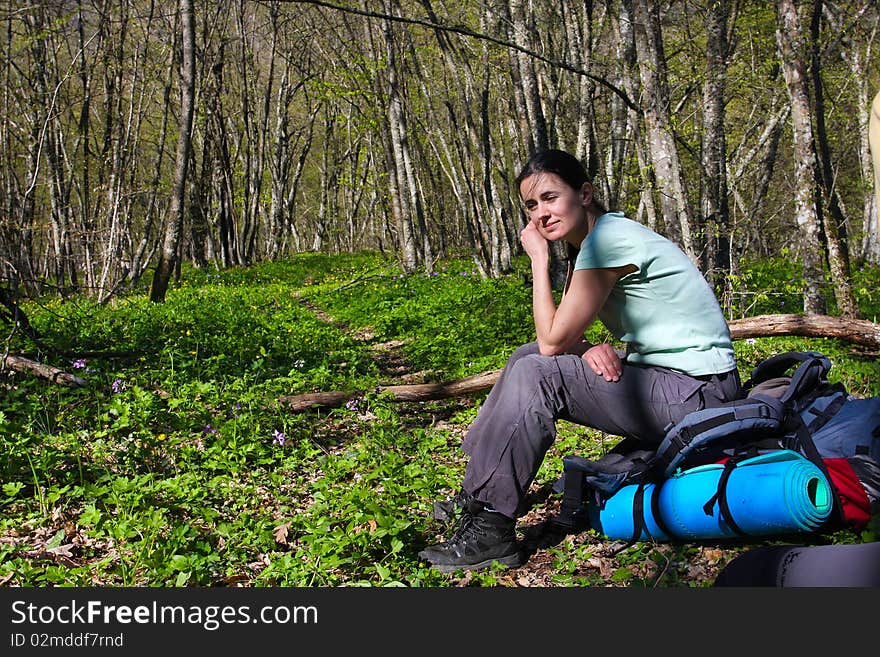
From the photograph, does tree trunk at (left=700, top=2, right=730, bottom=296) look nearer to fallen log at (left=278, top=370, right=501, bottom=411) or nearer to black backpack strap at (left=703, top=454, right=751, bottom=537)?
fallen log at (left=278, top=370, right=501, bottom=411)

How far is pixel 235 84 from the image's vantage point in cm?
3023

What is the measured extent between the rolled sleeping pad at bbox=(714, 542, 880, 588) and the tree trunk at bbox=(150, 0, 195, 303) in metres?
11.0

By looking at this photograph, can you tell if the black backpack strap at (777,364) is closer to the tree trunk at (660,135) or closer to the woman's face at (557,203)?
the woman's face at (557,203)

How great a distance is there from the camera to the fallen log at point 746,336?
5660 millimetres

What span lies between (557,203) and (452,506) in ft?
5.24

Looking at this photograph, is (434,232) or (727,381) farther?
(434,232)

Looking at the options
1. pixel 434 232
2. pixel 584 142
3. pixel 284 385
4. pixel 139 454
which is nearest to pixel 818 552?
pixel 139 454

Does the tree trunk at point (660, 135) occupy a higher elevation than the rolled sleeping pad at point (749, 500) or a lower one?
higher

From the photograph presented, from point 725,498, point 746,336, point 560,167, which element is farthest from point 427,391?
point 725,498

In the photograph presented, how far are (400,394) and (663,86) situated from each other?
15.4 feet

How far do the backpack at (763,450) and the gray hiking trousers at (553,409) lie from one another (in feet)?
0.44

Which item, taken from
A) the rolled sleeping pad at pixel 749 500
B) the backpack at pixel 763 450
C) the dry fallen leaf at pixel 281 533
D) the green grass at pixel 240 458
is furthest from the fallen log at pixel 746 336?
the rolled sleeping pad at pixel 749 500

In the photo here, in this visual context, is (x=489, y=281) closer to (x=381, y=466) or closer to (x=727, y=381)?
(x=381, y=466)

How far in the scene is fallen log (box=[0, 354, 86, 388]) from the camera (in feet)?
18.6
